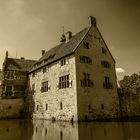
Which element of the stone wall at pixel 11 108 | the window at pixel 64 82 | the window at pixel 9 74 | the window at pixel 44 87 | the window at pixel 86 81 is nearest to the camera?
the window at pixel 86 81

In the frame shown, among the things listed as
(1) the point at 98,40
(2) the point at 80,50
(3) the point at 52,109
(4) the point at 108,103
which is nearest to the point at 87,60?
(2) the point at 80,50

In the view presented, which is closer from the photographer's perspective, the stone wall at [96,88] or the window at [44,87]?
the stone wall at [96,88]

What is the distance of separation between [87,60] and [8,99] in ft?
63.2

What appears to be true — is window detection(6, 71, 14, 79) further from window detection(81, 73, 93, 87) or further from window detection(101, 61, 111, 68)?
window detection(101, 61, 111, 68)

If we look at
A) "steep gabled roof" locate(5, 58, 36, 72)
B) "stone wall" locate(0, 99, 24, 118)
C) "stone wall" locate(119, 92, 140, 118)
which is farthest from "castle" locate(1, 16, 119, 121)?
"steep gabled roof" locate(5, 58, 36, 72)

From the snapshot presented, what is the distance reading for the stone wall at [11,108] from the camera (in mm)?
36312

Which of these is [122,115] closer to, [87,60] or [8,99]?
[87,60]

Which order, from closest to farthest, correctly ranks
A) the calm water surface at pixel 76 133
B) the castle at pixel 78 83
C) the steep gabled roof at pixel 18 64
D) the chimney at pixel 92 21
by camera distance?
the calm water surface at pixel 76 133, the castle at pixel 78 83, the chimney at pixel 92 21, the steep gabled roof at pixel 18 64

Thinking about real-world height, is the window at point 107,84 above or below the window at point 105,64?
below

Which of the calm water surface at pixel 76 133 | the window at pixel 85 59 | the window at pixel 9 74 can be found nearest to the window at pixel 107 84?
the window at pixel 85 59

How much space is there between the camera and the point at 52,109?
2947 centimetres

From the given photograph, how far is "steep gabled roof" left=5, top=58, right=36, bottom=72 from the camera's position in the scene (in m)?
41.4

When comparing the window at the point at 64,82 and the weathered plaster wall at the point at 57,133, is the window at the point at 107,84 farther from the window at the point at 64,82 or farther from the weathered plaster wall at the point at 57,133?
the weathered plaster wall at the point at 57,133

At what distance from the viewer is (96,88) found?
28.1 m
